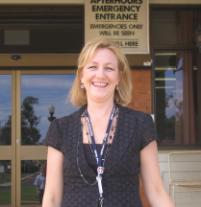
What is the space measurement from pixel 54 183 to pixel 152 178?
0.40m

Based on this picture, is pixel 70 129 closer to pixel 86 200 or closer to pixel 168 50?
pixel 86 200

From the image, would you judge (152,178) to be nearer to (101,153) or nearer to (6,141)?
(101,153)

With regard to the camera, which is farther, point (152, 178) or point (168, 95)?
point (168, 95)

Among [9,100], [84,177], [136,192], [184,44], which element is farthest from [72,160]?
[9,100]

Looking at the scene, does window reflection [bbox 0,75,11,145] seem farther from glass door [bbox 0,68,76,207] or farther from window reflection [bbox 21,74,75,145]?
window reflection [bbox 21,74,75,145]

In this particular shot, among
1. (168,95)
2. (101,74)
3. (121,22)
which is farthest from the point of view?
(168,95)

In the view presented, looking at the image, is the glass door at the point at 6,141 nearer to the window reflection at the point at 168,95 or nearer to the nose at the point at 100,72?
the window reflection at the point at 168,95

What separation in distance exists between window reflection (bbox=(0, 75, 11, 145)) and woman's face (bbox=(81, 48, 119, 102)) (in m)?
6.23

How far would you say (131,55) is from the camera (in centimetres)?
755

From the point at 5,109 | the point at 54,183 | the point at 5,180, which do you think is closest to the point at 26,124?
the point at 5,109

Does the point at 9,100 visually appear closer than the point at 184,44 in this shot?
No

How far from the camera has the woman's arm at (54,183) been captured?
2.32 m

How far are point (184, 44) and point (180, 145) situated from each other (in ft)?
4.53

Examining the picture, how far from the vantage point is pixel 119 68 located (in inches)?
93.2
